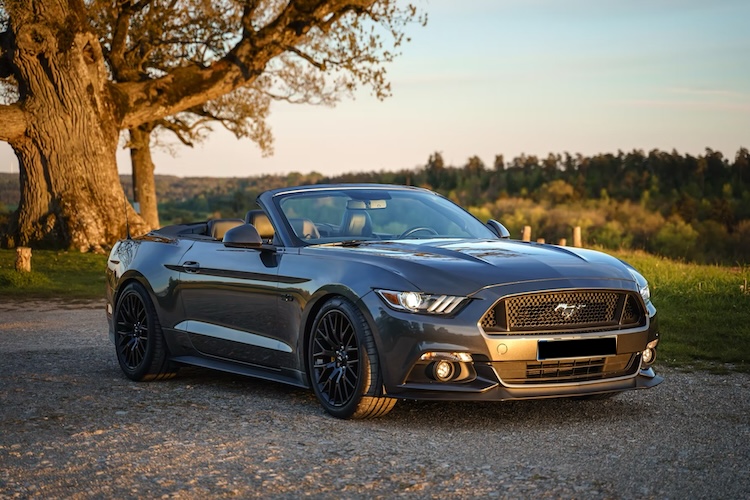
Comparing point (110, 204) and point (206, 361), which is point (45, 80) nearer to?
point (110, 204)

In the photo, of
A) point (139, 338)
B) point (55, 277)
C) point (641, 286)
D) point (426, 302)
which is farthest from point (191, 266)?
point (55, 277)

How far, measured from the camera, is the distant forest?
257 feet

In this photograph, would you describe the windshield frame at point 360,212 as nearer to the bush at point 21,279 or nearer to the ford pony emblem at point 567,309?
the ford pony emblem at point 567,309

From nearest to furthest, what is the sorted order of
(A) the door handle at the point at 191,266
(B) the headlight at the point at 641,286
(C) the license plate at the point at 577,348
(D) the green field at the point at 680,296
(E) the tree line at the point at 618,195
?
(C) the license plate at the point at 577,348
(B) the headlight at the point at 641,286
(A) the door handle at the point at 191,266
(D) the green field at the point at 680,296
(E) the tree line at the point at 618,195

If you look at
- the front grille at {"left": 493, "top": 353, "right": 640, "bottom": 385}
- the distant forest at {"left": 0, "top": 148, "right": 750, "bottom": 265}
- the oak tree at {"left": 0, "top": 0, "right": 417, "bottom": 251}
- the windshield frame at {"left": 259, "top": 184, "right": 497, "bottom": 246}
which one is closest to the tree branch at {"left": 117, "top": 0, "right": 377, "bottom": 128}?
the oak tree at {"left": 0, "top": 0, "right": 417, "bottom": 251}

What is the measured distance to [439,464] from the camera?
5.82m

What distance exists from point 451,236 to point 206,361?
209 centimetres

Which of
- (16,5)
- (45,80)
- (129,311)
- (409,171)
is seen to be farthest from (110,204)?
(409,171)

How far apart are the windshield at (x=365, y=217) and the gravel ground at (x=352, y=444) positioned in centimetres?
122

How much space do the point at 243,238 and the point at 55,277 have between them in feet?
50.4

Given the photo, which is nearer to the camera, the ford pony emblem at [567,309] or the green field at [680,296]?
the ford pony emblem at [567,309]

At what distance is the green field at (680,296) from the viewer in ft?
35.5

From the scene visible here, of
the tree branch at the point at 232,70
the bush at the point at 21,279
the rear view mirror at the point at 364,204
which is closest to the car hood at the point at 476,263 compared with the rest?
the rear view mirror at the point at 364,204

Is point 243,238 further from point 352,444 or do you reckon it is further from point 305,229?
point 352,444
